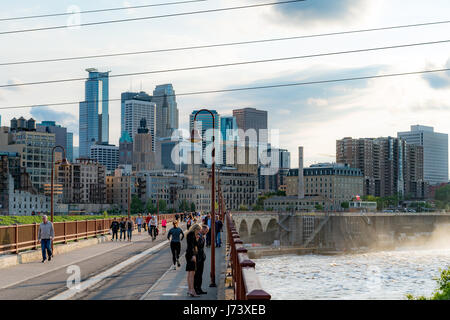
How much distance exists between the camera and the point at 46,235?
79.1ft

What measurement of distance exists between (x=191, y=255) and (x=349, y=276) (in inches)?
2865

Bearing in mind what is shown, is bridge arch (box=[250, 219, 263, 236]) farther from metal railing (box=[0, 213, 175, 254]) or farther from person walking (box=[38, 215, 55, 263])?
person walking (box=[38, 215, 55, 263])

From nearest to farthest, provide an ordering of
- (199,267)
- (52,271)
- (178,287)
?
1. (199,267)
2. (178,287)
3. (52,271)

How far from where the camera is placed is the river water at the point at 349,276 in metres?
64.1

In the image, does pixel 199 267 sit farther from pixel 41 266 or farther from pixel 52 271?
pixel 41 266

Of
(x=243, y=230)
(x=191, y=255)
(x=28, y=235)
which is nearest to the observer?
(x=191, y=255)

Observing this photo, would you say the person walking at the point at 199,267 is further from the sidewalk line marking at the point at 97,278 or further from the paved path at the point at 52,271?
the paved path at the point at 52,271

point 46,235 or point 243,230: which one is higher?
point 46,235

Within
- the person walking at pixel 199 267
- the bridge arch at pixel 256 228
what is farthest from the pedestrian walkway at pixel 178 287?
the bridge arch at pixel 256 228

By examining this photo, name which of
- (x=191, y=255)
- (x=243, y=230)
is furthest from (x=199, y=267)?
(x=243, y=230)

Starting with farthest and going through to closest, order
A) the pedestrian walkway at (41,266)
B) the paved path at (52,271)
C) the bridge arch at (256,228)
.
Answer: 1. the bridge arch at (256,228)
2. the pedestrian walkway at (41,266)
3. the paved path at (52,271)

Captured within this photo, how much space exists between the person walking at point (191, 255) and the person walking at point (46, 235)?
33.6 feet

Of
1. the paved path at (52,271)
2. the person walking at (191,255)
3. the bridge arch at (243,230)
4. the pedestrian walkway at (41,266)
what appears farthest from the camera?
the bridge arch at (243,230)
